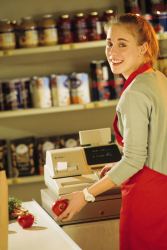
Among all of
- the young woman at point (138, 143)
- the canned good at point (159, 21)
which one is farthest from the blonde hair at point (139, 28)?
the canned good at point (159, 21)

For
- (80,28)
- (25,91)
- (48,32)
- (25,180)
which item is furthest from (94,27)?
(25,180)

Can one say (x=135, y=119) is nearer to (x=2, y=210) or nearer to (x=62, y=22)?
(x=2, y=210)

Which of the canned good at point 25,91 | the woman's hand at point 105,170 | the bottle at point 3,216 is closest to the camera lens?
the bottle at point 3,216

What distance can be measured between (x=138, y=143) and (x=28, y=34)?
7.75ft

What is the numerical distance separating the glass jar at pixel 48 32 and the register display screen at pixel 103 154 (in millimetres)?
1511

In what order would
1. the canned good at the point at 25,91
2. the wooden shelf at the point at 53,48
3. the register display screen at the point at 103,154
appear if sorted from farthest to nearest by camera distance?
the canned good at the point at 25,91
the wooden shelf at the point at 53,48
the register display screen at the point at 103,154

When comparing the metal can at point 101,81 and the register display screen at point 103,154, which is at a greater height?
the metal can at point 101,81

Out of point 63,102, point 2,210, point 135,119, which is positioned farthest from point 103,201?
point 63,102

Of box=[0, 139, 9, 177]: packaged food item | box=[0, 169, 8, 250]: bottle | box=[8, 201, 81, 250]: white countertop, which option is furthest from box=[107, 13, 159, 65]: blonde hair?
box=[0, 139, 9, 177]: packaged food item

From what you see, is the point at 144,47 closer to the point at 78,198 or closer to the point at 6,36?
the point at 78,198

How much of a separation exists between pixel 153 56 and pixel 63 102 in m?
2.06

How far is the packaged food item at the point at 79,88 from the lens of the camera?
4.43m

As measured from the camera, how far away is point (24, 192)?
4848 mm

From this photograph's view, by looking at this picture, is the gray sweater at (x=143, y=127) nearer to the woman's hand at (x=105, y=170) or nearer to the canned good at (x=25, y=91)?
the woman's hand at (x=105, y=170)
